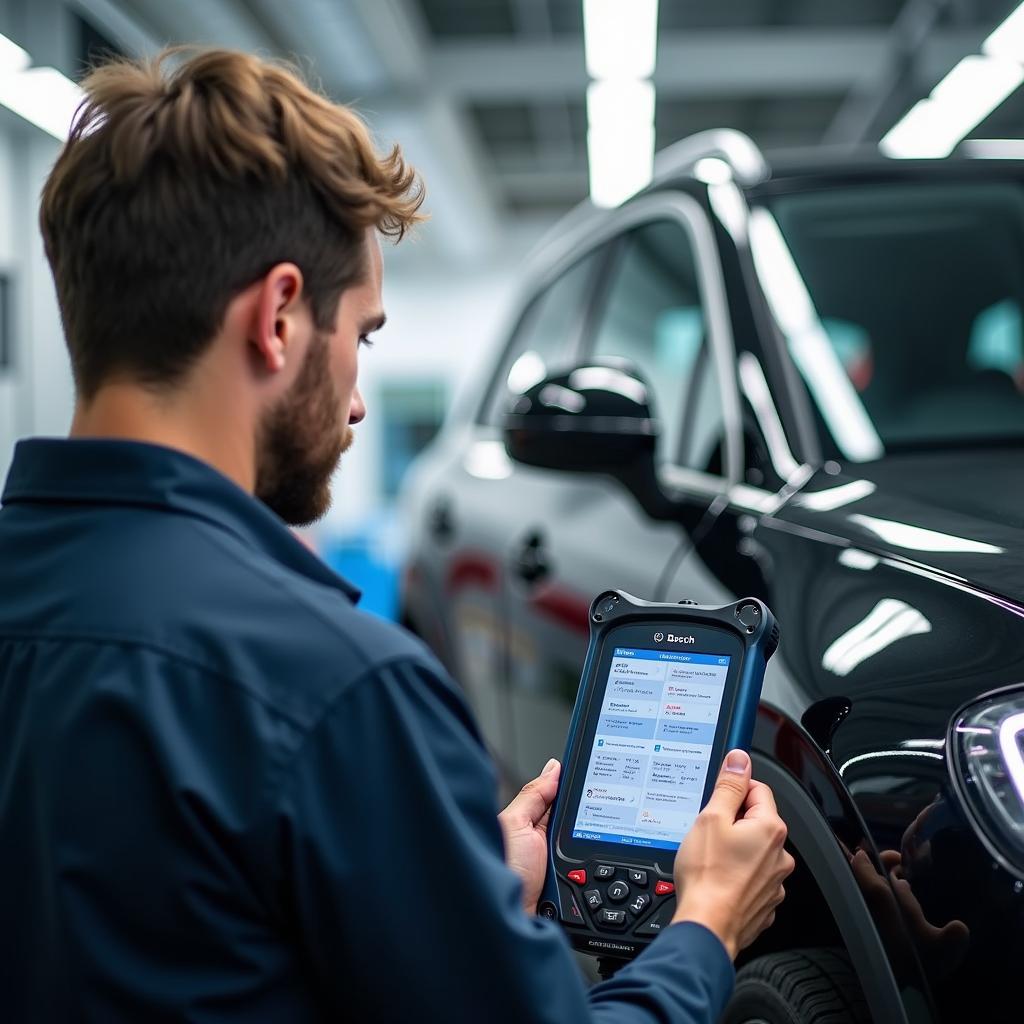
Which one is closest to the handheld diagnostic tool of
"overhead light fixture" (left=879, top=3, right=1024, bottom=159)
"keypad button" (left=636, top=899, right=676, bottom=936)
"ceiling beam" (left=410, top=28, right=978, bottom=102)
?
"keypad button" (left=636, top=899, right=676, bottom=936)

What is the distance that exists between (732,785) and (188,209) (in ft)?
2.19

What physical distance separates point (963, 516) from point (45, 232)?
0.95 m

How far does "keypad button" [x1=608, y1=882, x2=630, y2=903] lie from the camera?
125cm

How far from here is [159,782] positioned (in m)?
0.83

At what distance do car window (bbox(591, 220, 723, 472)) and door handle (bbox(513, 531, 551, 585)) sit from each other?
0.96ft

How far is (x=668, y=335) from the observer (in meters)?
2.52

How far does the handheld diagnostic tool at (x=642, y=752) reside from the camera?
1256 mm

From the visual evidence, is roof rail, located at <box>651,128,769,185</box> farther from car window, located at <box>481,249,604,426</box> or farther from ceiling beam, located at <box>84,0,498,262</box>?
ceiling beam, located at <box>84,0,498,262</box>

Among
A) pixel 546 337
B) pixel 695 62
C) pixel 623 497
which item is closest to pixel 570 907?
pixel 623 497

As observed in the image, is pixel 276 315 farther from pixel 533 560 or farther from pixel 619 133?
pixel 619 133

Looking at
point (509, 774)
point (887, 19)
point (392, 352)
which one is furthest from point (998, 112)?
point (392, 352)

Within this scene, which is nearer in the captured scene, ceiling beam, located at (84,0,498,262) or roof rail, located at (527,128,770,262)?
roof rail, located at (527,128,770,262)

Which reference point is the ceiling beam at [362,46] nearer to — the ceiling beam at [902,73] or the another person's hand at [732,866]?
the ceiling beam at [902,73]

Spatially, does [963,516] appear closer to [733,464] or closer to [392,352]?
[733,464]
